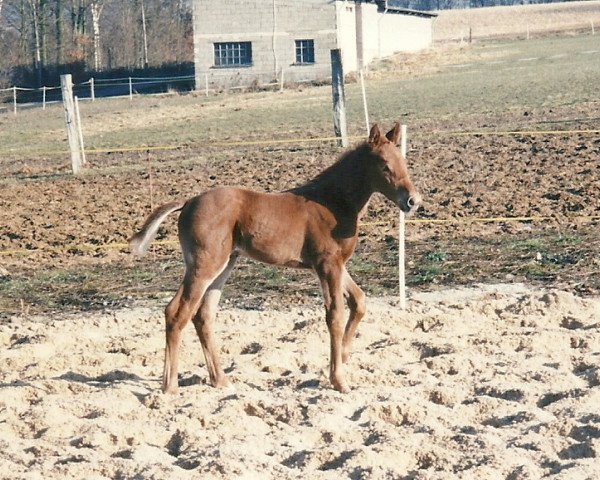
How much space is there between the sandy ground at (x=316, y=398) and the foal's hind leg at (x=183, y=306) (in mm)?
180

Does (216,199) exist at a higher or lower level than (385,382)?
higher

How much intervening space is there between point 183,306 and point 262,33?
133ft

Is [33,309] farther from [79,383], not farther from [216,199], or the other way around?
[216,199]

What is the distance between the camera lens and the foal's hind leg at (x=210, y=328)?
7.82 metres

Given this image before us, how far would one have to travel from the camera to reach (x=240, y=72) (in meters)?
46.9

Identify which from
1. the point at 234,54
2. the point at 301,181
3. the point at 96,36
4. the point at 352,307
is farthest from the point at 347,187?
the point at 96,36

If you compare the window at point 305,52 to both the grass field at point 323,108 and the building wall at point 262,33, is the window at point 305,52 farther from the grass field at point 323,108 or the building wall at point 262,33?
the grass field at point 323,108

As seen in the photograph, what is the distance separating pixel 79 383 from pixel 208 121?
24634 mm

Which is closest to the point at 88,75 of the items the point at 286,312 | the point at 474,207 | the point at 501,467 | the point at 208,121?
the point at 208,121

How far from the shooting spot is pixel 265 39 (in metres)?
47.1

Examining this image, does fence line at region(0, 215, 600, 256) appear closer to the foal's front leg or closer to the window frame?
the foal's front leg

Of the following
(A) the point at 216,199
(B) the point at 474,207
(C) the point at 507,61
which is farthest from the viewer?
(C) the point at 507,61

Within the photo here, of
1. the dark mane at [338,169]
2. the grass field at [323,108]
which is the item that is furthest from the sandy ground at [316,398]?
the grass field at [323,108]

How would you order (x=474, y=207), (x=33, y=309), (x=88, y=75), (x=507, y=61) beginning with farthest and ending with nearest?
(x=88, y=75) → (x=507, y=61) → (x=474, y=207) → (x=33, y=309)
